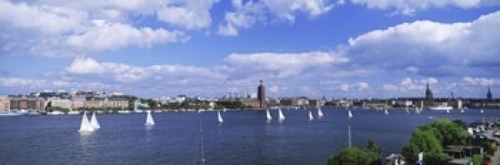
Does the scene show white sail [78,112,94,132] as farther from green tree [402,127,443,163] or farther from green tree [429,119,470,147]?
green tree [402,127,443,163]

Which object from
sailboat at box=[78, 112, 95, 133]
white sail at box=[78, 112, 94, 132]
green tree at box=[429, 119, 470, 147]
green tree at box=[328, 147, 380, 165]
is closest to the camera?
green tree at box=[328, 147, 380, 165]

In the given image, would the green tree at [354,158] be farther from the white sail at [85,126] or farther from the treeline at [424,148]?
the white sail at [85,126]

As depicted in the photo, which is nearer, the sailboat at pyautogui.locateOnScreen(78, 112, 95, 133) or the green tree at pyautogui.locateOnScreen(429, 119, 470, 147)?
the green tree at pyautogui.locateOnScreen(429, 119, 470, 147)

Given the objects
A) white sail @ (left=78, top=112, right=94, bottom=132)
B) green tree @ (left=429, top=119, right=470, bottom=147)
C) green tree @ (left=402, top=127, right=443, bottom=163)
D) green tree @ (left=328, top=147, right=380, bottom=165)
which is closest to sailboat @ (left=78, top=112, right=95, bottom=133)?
white sail @ (left=78, top=112, right=94, bottom=132)

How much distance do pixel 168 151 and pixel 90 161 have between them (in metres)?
12.0

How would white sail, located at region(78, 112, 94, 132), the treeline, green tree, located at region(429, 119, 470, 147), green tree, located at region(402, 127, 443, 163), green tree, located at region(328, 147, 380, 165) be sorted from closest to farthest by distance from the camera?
green tree, located at region(328, 147, 380, 165)
the treeline
green tree, located at region(402, 127, 443, 163)
green tree, located at region(429, 119, 470, 147)
white sail, located at region(78, 112, 94, 132)

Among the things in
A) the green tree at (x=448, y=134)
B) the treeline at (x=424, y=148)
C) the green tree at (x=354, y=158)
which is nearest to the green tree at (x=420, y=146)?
the treeline at (x=424, y=148)

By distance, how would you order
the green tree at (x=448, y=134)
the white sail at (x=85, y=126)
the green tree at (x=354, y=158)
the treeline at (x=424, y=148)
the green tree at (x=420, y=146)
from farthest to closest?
the white sail at (x=85, y=126) → the green tree at (x=448, y=134) → the green tree at (x=420, y=146) → the treeline at (x=424, y=148) → the green tree at (x=354, y=158)

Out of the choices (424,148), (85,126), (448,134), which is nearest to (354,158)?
(424,148)

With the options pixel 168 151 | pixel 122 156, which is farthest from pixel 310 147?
pixel 122 156

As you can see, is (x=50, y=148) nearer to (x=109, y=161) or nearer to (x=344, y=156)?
(x=109, y=161)

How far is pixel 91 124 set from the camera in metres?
125

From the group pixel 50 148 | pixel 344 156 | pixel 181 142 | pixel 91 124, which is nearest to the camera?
pixel 344 156

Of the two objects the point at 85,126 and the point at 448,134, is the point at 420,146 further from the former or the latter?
the point at 85,126
